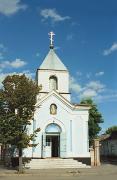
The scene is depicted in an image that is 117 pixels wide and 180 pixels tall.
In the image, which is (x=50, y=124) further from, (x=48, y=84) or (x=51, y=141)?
(x=48, y=84)

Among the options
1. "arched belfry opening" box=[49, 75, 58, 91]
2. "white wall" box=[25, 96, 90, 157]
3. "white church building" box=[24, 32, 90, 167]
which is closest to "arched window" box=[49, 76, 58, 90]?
"arched belfry opening" box=[49, 75, 58, 91]

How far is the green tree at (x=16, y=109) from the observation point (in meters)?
30.5

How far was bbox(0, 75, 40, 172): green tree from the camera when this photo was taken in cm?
3047

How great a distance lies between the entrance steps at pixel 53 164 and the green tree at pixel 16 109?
4.11 m

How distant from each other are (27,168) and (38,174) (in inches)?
206

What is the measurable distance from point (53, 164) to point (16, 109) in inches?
282

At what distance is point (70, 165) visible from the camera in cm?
3538

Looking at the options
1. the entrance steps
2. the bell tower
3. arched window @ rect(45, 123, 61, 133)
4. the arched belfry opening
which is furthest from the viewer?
the arched belfry opening

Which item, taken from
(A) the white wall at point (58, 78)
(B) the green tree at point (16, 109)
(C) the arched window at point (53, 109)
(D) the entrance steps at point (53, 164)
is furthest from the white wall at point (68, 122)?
(B) the green tree at point (16, 109)

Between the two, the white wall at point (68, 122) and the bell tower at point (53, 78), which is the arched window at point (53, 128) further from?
the bell tower at point (53, 78)

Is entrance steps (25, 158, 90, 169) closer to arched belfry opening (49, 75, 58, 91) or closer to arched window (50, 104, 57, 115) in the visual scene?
arched window (50, 104, 57, 115)

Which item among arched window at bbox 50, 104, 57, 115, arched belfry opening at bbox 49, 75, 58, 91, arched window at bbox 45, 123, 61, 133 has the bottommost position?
arched window at bbox 45, 123, 61, 133

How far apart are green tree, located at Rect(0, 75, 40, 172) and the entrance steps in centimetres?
411

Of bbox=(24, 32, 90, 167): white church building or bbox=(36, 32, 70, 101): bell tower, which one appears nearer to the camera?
bbox=(24, 32, 90, 167): white church building
